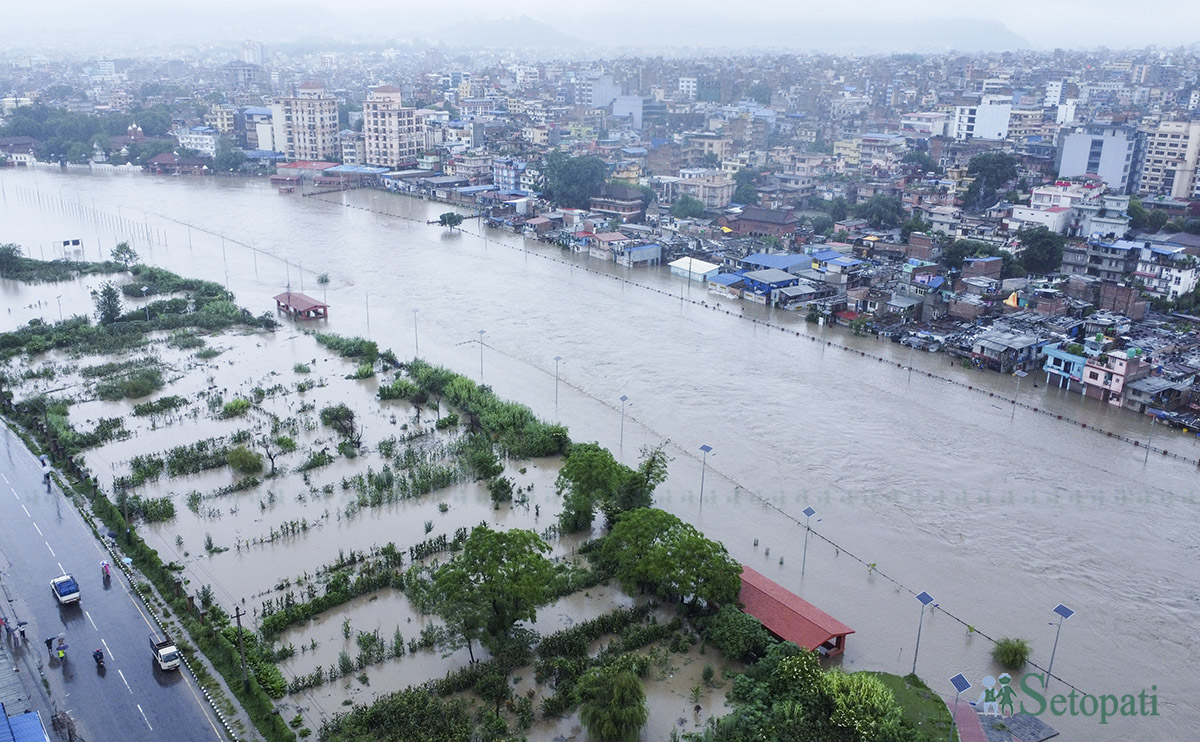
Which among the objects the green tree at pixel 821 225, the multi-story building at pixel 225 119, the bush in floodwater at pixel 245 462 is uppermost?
the multi-story building at pixel 225 119

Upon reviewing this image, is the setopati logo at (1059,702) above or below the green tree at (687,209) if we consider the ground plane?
below

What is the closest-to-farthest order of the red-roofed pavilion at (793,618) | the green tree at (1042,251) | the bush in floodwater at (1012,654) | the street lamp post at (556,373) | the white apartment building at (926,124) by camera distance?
the red-roofed pavilion at (793,618)
the bush in floodwater at (1012,654)
the street lamp post at (556,373)
the green tree at (1042,251)
the white apartment building at (926,124)

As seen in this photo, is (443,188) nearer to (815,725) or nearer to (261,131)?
(261,131)

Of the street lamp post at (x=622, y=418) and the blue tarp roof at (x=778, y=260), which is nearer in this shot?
the street lamp post at (x=622, y=418)

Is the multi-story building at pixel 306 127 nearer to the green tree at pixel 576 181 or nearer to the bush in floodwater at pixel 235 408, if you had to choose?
the green tree at pixel 576 181

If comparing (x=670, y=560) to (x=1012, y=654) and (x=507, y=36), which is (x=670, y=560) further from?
(x=507, y=36)

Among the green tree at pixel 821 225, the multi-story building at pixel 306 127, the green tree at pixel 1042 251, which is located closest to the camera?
the green tree at pixel 1042 251

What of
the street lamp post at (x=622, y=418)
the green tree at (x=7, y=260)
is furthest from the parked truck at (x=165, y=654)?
the green tree at (x=7, y=260)

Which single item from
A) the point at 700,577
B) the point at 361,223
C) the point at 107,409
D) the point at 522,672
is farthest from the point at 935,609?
the point at 361,223
